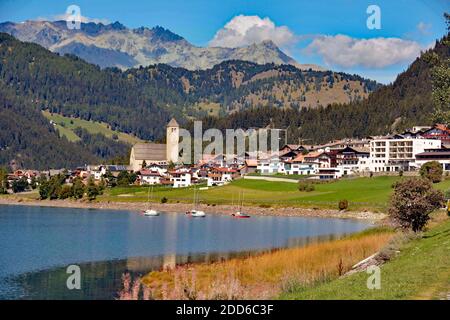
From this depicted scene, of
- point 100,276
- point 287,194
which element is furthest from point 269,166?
point 100,276

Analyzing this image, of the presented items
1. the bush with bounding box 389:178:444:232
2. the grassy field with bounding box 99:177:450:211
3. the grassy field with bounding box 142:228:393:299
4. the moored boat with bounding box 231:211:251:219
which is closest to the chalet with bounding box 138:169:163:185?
the grassy field with bounding box 99:177:450:211

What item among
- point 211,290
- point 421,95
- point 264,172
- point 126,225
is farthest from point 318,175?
point 211,290

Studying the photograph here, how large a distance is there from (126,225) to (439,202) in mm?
38914

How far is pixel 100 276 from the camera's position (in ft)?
119

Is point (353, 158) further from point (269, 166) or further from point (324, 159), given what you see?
point (269, 166)

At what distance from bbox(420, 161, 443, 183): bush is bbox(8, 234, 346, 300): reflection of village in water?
162 feet

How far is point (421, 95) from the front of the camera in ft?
621

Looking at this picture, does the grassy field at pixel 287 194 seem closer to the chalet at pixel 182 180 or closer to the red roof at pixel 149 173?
the chalet at pixel 182 180

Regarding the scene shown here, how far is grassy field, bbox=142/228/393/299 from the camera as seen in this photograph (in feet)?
91.0

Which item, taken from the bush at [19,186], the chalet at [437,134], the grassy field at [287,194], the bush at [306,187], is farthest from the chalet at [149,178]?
the chalet at [437,134]

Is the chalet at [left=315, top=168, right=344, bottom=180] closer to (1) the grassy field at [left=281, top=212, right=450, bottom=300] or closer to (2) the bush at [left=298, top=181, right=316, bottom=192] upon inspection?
(2) the bush at [left=298, top=181, right=316, bottom=192]

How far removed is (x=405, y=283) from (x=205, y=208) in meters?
82.9

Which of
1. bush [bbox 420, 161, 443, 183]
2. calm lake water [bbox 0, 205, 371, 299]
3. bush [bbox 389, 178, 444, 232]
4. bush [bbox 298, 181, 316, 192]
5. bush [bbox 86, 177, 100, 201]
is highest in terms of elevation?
bush [bbox 420, 161, 443, 183]

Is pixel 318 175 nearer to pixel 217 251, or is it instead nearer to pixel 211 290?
pixel 217 251
